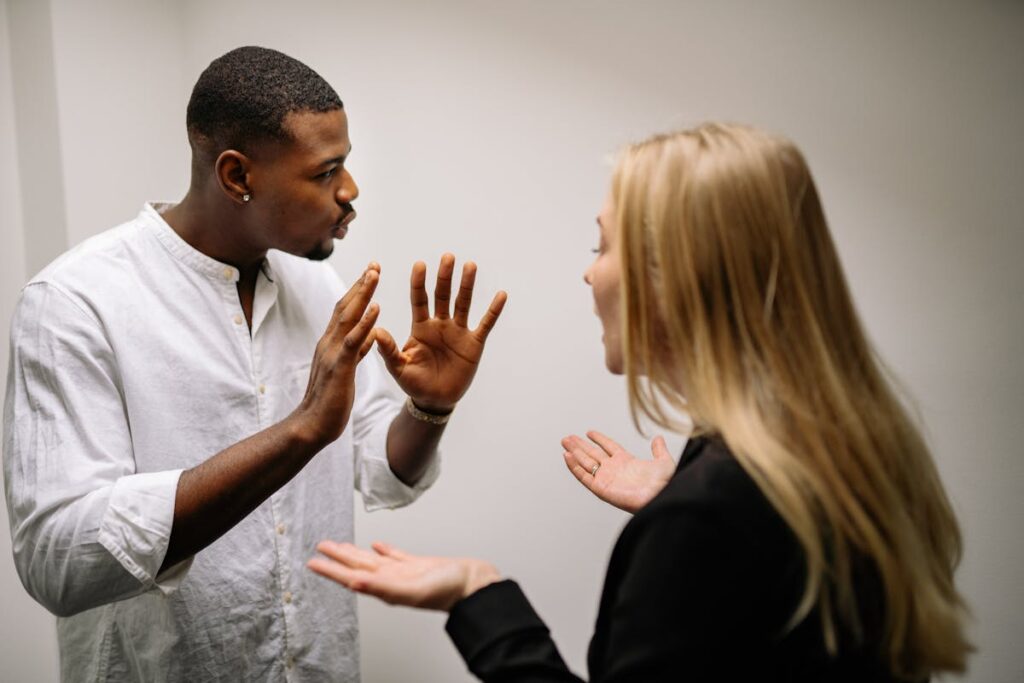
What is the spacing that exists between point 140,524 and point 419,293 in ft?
1.74

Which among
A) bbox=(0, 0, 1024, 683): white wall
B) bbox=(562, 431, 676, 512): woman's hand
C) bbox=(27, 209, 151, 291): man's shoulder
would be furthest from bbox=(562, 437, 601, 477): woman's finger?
bbox=(27, 209, 151, 291): man's shoulder

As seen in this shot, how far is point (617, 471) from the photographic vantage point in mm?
1381

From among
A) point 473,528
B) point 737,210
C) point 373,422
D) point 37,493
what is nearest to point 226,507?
point 37,493

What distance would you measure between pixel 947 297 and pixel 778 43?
61 centimetres

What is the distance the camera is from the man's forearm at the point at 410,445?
158 cm

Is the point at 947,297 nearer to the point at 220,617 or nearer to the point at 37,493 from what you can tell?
the point at 220,617

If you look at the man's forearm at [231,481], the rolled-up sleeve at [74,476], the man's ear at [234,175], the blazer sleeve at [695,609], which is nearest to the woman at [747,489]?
the blazer sleeve at [695,609]

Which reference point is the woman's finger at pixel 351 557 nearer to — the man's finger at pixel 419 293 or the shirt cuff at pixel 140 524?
the shirt cuff at pixel 140 524

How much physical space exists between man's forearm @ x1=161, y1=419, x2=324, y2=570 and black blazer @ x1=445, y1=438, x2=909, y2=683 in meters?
0.58

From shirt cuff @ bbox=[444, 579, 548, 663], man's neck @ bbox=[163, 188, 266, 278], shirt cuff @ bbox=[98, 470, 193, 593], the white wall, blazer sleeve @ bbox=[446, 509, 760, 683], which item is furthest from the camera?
the white wall

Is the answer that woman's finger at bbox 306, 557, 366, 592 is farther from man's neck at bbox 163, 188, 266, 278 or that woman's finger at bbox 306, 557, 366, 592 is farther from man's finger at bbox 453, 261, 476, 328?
man's neck at bbox 163, 188, 266, 278

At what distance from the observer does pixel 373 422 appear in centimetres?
172

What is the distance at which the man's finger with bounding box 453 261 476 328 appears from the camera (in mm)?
1429

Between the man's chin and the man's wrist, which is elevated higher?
the man's chin
